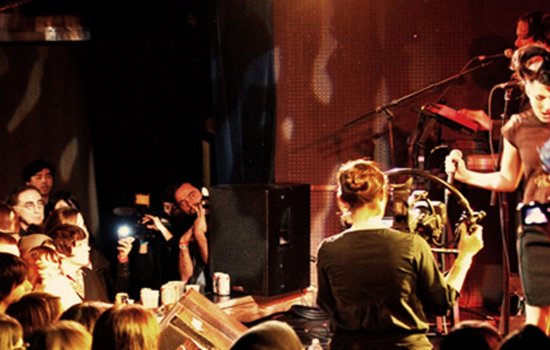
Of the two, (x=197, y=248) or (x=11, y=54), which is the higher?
(x=11, y=54)

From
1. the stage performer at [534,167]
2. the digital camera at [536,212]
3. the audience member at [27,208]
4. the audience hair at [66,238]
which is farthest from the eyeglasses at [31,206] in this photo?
the digital camera at [536,212]

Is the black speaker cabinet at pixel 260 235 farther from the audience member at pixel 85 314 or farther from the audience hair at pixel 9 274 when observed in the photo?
the audience member at pixel 85 314

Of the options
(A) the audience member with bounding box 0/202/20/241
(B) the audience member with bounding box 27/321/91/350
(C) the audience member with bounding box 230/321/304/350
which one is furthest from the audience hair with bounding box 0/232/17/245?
(C) the audience member with bounding box 230/321/304/350

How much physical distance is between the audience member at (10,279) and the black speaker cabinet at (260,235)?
104 inches

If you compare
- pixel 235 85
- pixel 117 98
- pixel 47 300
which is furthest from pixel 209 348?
pixel 117 98

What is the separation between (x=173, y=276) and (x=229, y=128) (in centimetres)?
127

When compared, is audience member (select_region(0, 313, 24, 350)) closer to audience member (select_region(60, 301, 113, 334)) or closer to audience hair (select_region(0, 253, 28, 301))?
audience member (select_region(60, 301, 113, 334))

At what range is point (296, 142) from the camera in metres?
8.40

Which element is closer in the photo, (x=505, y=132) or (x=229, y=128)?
(x=505, y=132)

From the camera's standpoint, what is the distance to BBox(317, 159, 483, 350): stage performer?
156 inches

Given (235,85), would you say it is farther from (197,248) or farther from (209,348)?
(209,348)

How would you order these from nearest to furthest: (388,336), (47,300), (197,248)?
(388,336), (47,300), (197,248)

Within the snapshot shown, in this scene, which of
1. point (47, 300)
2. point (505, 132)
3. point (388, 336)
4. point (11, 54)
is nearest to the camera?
point (388, 336)

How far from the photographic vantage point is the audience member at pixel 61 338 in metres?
3.80
